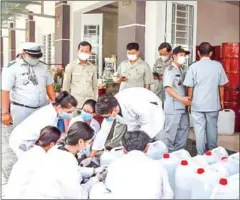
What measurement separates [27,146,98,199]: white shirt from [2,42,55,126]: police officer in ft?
3.74

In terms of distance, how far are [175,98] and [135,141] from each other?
1.44 meters

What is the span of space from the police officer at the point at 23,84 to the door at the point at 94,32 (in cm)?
562

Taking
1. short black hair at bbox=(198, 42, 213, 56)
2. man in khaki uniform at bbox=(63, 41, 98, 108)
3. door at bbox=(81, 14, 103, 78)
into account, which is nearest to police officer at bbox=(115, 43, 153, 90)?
man in khaki uniform at bbox=(63, 41, 98, 108)

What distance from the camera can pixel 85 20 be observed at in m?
8.56

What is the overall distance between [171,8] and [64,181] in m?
3.92

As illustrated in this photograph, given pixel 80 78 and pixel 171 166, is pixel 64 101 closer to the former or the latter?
pixel 171 166

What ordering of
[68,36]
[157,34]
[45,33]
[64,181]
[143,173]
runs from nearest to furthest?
[143,173]
[64,181]
[157,34]
[68,36]
[45,33]

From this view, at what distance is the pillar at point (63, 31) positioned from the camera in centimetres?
829

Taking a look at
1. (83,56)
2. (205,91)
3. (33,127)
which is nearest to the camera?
(33,127)

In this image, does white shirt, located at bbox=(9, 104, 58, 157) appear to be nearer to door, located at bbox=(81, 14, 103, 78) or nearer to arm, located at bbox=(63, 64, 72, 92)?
arm, located at bbox=(63, 64, 72, 92)

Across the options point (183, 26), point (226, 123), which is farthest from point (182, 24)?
point (226, 123)

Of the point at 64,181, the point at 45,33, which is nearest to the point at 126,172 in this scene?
the point at 64,181

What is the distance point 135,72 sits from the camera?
155 inches

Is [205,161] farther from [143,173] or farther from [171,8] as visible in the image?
[171,8]
